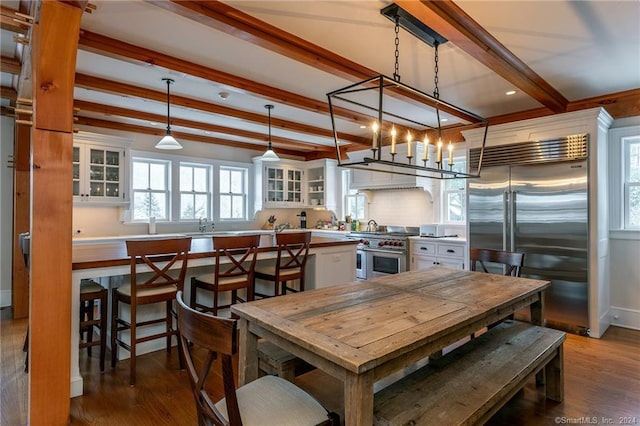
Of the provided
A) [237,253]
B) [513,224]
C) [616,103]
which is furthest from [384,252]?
[616,103]

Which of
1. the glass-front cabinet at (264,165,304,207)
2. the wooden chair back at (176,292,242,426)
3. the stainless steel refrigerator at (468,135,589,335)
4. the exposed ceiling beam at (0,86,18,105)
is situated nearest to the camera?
the wooden chair back at (176,292,242,426)

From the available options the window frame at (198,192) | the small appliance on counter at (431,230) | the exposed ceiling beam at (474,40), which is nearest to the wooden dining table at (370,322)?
the exposed ceiling beam at (474,40)

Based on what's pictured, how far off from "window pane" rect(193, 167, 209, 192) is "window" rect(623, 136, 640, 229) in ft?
19.4

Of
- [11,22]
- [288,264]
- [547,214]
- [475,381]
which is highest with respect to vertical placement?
[11,22]

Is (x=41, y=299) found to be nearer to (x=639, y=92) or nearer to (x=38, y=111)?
(x=38, y=111)

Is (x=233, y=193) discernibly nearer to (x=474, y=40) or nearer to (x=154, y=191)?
(x=154, y=191)

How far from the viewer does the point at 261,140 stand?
6.04 m

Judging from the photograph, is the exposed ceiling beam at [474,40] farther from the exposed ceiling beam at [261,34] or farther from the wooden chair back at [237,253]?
the wooden chair back at [237,253]

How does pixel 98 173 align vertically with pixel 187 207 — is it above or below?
above

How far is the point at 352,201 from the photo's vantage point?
23.0 feet

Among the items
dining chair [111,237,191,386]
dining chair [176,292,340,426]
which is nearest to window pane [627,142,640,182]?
dining chair [176,292,340,426]

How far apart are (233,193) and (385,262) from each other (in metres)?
3.08

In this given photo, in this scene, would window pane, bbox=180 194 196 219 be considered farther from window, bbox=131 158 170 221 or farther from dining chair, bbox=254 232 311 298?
dining chair, bbox=254 232 311 298

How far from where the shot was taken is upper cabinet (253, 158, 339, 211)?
6629 millimetres
